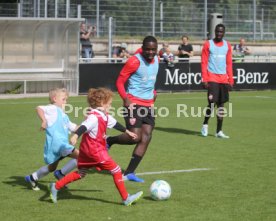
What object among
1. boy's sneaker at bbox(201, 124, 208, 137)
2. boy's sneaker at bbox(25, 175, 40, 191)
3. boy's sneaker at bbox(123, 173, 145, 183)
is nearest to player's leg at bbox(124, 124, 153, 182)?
boy's sneaker at bbox(123, 173, 145, 183)

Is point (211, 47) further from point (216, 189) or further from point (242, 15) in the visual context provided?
point (242, 15)

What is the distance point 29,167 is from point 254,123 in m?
7.33

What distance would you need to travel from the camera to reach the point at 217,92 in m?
14.5

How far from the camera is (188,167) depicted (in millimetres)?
10875

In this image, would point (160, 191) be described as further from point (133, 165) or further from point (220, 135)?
point (220, 135)

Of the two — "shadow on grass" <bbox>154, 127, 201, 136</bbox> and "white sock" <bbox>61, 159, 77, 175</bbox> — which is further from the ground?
"white sock" <bbox>61, 159, 77, 175</bbox>

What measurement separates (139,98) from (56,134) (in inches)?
68.1

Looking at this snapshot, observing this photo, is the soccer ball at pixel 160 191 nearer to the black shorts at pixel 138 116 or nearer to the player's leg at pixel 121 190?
the player's leg at pixel 121 190

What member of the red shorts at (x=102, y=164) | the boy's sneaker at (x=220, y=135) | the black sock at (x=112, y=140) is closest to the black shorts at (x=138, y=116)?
the black sock at (x=112, y=140)

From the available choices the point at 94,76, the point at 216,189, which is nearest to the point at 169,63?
the point at 94,76

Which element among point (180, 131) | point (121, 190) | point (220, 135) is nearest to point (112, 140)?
point (121, 190)

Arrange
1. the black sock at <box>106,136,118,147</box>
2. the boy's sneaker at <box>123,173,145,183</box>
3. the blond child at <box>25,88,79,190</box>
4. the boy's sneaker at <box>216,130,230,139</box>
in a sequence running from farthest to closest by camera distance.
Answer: the boy's sneaker at <box>216,130,230,139</box> → the black sock at <box>106,136,118,147</box> → the boy's sneaker at <box>123,173,145,183</box> → the blond child at <box>25,88,79,190</box>

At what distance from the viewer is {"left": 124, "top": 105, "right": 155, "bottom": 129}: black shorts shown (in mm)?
10133

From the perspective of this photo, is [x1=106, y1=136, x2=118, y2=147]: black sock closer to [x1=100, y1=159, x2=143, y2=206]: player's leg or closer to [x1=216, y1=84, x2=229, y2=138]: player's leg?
[x1=100, y1=159, x2=143, y2=206]: player's leg
